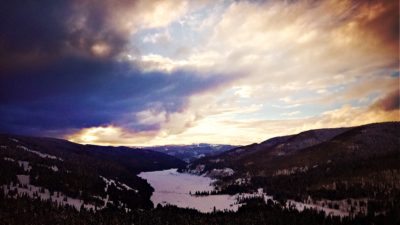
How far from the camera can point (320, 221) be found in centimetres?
16738

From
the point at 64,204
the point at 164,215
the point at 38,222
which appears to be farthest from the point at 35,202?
the point at 164,215

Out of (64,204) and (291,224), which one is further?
(64,204)

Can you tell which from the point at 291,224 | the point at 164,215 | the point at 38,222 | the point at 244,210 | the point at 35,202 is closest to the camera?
the point at 38,222

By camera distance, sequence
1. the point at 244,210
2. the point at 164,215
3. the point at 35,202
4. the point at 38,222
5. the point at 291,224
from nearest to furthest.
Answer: the point at 38,222, the point at 291,224, the point at 35,202, the point at 164,215, the point at 244,210

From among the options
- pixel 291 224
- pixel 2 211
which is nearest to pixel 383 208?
pixel 291 224

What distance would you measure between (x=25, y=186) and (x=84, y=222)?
5873 centimetres

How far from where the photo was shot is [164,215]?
184 meters

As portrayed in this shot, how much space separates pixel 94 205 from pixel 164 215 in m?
37.2

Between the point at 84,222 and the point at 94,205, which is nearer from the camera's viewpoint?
the point at 84,222

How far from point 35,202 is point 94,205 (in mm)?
32508

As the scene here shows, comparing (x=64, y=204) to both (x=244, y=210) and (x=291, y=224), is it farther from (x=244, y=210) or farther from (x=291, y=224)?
(x=291, y=224)

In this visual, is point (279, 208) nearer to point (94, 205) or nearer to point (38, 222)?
point (94, 205)

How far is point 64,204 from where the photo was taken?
186000 mm

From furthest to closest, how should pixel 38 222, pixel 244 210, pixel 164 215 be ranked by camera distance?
pixel 244 210, pixel 164 215, pixel 38 222
